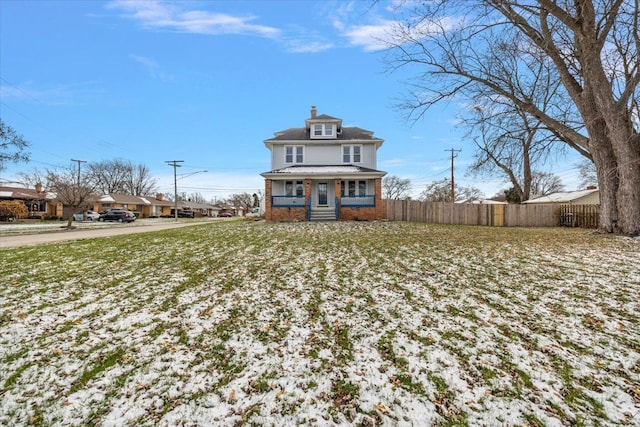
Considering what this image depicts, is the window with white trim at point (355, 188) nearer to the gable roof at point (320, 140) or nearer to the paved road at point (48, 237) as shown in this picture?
the gable roof at point (320, 140)

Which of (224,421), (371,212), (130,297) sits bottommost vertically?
(224,421)

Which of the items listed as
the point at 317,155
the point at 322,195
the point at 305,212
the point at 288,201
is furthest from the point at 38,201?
the point at 322,195

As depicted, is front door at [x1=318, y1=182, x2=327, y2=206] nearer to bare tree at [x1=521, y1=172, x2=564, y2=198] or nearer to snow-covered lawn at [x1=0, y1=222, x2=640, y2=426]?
snow-covered lawn at [x1=0, y1=222, x2=640, y2=426]

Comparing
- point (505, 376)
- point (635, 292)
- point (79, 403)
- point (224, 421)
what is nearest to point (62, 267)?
point (79, 403)

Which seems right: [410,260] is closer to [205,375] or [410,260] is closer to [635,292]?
[635,292]

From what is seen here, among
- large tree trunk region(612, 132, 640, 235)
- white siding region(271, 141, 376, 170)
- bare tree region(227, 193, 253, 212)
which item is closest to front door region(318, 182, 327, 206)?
white siding region(271, 141, 376, 170)

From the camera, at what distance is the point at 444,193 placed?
5900 cm

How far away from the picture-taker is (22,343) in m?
3.70

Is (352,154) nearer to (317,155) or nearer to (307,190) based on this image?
(317,155)

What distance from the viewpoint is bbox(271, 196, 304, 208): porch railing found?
64.2 feet

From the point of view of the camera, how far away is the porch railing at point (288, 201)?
1956 cm

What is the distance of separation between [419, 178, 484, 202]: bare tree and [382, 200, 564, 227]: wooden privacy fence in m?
36.1

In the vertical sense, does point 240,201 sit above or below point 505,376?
above

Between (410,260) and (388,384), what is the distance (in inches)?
188
